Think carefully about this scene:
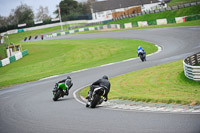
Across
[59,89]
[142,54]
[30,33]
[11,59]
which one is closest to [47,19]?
[30,33]

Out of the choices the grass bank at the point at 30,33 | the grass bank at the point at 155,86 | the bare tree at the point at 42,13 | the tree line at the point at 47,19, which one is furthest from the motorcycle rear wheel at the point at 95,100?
the bare tree at the point at 42,13

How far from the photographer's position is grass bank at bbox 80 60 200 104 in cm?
1308

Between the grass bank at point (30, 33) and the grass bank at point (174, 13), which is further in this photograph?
the grass bank at point (30, 33)

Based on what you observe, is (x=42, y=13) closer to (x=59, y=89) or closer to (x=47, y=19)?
(x=47, y=19)

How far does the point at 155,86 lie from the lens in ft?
52.7

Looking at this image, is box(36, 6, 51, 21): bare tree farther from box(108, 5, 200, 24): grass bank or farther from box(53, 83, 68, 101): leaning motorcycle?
box(53, 83, 68, 101): leaning motorcycle

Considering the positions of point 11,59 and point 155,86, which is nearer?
point 155,86

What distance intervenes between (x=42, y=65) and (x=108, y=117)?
27895 mm

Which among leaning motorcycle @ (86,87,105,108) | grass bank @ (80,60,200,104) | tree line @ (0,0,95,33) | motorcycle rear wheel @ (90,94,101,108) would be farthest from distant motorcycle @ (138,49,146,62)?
tree line @ (0,0,95,33)

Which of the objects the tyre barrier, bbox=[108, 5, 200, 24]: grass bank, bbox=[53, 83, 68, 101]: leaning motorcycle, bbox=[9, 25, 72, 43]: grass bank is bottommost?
the tyre barrier

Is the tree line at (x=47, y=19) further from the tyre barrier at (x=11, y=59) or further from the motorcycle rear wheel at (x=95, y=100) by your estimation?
the motorcycle rear wheel at (x=95, y=100)

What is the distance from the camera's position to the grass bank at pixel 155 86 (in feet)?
42.9

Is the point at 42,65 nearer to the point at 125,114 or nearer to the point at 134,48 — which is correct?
the point at 134,48

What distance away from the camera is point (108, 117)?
31.7 feet
